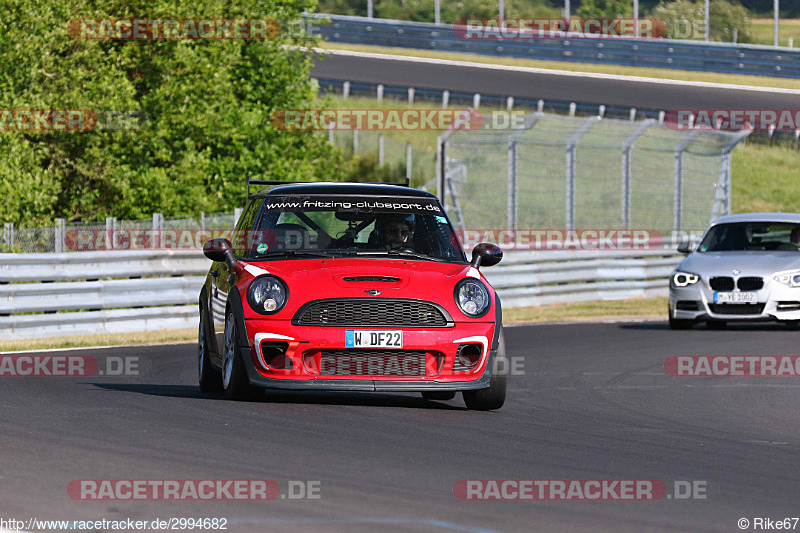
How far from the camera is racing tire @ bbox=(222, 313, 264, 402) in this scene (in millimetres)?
9844

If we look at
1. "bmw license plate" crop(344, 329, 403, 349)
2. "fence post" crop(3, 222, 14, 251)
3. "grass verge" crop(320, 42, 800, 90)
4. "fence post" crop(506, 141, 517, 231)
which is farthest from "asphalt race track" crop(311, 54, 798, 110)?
"bmw license plate" crop(344, 329, 403, 349)

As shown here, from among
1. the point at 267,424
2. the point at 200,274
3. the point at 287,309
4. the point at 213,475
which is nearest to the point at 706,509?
the point at 213,475

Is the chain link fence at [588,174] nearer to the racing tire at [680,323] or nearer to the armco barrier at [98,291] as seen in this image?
the armco barrier at [98,291]

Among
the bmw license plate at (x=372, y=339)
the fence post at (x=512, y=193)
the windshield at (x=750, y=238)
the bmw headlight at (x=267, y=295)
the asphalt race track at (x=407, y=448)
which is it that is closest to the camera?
the asphalt race track at (x=407, y=448)

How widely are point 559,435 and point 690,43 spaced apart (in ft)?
135

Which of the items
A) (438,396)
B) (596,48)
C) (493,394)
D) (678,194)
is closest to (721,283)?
(438,396)

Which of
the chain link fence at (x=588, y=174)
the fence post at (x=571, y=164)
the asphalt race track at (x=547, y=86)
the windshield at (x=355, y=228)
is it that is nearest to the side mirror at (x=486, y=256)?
the windshield at (x=355, y=228)

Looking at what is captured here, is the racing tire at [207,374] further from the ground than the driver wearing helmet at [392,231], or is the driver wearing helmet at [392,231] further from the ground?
the driver wearing helmet at [392,231]

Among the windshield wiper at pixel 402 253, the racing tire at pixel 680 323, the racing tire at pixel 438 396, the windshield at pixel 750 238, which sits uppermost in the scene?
the windshield wiper at pixel 402 253

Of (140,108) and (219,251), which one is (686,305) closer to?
(219,251)

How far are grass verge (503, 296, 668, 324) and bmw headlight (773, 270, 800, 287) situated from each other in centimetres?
417

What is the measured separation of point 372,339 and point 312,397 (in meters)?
1.28

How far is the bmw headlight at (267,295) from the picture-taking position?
9.62 meters

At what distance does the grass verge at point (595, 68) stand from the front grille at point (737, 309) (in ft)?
96.6
